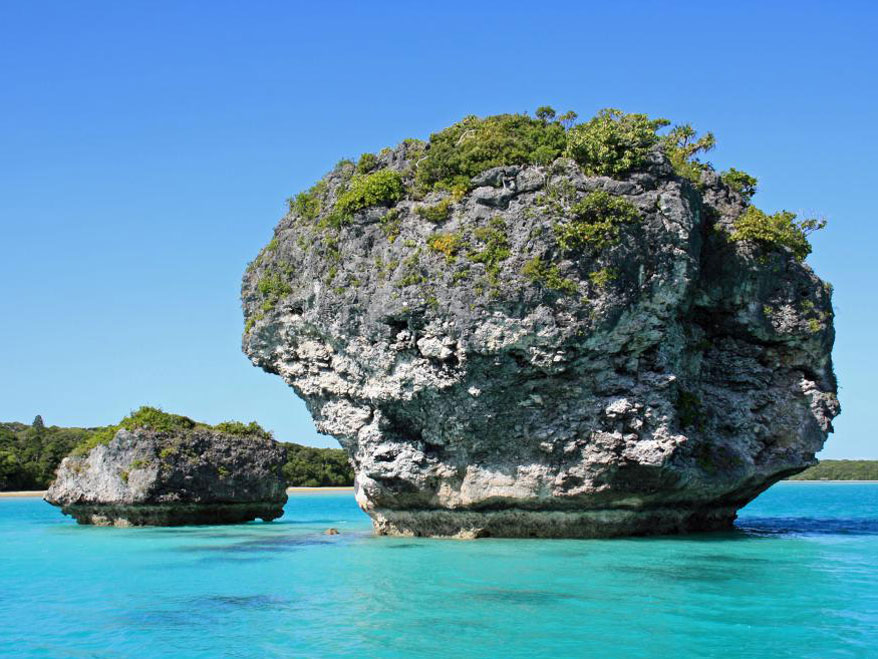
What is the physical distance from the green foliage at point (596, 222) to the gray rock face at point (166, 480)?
65.2 ft

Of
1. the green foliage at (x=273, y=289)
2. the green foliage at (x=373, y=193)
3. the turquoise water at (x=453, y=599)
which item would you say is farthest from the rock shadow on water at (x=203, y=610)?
the green foliage at (x=373, y=193)

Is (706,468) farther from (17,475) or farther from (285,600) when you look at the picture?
(17,475)

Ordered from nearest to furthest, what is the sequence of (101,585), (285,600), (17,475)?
(285,600) < (101,585) < (17,475)

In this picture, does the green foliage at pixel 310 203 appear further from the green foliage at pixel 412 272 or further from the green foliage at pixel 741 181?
the green foliage at pixel 741 181

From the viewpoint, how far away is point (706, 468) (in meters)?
23.0

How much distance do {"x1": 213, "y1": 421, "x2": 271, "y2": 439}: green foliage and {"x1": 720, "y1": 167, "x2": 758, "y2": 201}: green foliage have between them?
22661 millimetres

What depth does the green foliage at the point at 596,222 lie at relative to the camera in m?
20.7

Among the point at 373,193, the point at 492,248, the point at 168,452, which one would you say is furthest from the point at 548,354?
the point at 168,452

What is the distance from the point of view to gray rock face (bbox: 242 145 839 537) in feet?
69.0

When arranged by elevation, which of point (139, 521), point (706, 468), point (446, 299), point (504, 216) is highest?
point (504, 216)

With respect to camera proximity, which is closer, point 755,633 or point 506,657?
point 506,657

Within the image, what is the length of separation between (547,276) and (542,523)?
7.26 meters

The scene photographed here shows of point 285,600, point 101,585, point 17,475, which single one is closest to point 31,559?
point 101,585

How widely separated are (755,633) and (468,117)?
57.5 feet
